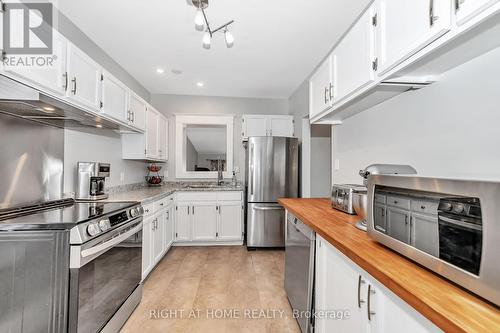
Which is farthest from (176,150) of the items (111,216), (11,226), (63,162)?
(11,226)

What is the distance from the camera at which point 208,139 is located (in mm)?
4387

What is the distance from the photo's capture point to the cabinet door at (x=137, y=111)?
2791 millimetres

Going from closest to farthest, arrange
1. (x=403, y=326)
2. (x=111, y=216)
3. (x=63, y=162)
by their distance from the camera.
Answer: (x=403, y=326) → (x=111, y=216) → (x=63, y=162)

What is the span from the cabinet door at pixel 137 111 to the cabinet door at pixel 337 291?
8.30 ft

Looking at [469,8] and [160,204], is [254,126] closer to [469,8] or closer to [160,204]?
[160,204]

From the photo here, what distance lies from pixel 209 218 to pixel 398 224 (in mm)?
3048

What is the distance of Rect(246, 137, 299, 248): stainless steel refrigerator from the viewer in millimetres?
3574

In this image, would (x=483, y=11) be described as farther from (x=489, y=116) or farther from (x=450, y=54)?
(x=489, y=116)

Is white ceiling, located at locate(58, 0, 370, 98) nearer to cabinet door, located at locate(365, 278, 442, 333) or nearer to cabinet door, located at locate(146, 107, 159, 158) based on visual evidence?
cabinet door, located at locate(146, 107, 159, 158)

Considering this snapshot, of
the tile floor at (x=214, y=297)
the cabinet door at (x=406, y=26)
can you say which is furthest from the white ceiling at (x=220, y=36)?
the tile floor at (x=214, y=297)

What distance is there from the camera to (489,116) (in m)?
1.02

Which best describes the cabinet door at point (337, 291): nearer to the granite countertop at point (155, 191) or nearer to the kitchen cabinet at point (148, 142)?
the granite countertop at point (155, 191)

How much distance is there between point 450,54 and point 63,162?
2800 millimetres

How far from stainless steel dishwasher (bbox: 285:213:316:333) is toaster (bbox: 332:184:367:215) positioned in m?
0.32
